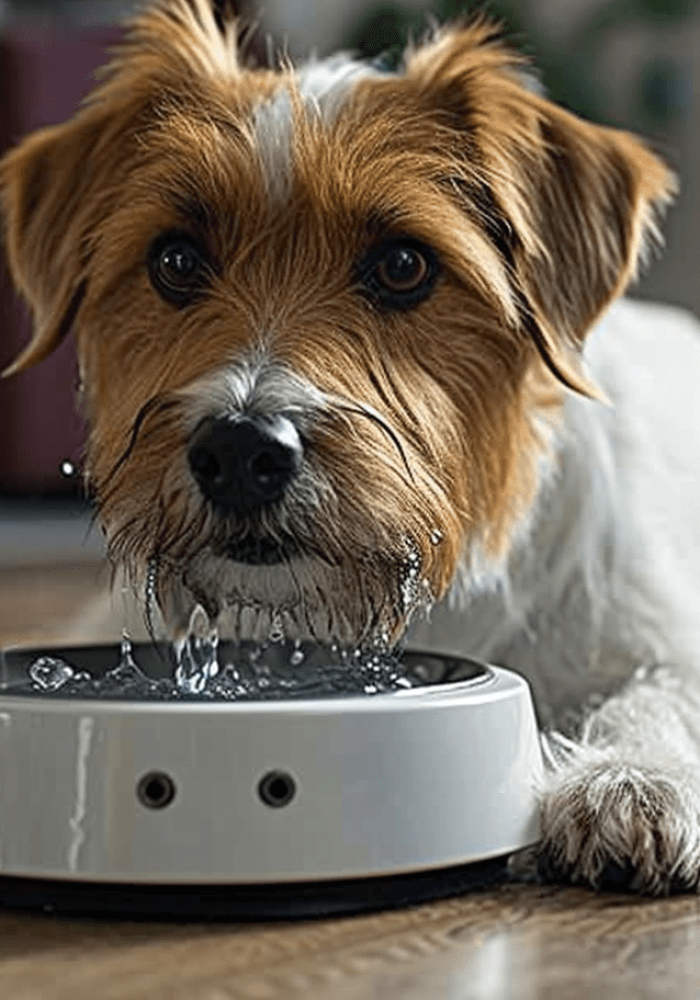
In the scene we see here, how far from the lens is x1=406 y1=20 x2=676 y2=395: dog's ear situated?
2.03 meters

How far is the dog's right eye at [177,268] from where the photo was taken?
1952 mm

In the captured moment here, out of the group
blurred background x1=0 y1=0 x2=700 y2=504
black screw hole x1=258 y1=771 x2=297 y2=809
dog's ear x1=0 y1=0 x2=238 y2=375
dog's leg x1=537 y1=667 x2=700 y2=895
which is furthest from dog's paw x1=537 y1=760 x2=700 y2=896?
blurred background x1=0 y1=0 x2=700 y2=504

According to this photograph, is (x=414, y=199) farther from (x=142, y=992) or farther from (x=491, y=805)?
(x=142, y=992)

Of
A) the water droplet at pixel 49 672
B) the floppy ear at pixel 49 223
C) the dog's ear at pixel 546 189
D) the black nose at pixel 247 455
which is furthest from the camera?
the floppy ear at pixel 49 223

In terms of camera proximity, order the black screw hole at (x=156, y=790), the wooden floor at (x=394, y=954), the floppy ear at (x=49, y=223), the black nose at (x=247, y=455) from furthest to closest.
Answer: the floppy ear at (x=49, y=223) → the black nose at (x=247, y=455) → the black screw hole at (x=156, y=790) → the wooden floor at (x=394, y=954)

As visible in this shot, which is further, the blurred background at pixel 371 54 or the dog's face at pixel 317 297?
the blurred background at pixel 371 54

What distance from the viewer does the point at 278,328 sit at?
1832mm

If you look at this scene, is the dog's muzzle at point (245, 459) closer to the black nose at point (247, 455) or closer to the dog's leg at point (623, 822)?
the black nose at point (247, 455)

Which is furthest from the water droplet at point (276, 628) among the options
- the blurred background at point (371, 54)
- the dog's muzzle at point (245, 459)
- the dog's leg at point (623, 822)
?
the blurred background at point (371, 54)

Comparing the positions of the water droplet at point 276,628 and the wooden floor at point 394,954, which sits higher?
the water droplet at point 276,628

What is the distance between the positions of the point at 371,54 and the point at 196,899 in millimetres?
3972

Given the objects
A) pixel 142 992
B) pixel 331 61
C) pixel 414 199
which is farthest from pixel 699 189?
pixel 142 992

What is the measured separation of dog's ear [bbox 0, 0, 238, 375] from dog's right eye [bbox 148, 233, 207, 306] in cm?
12

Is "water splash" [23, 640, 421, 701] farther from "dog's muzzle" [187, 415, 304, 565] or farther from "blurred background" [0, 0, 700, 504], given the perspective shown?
"blurred background" [0, 0, 700, 504]
